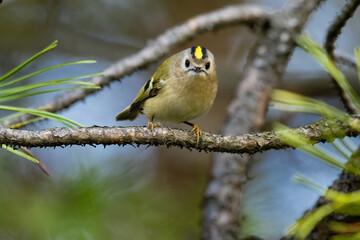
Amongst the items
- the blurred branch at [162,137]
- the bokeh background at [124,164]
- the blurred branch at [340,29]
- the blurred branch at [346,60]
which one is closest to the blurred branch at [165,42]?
the bokeh background at [124,164]

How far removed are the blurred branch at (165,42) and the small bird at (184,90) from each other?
0.10 meters

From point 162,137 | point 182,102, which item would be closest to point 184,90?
point 182,102

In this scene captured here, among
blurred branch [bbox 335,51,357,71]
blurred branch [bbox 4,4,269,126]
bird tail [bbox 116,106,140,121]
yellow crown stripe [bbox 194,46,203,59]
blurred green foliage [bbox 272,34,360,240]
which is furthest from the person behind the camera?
bird tail [bbox 116,106,140,121]

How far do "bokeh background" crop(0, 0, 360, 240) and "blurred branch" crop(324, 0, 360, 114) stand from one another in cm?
47

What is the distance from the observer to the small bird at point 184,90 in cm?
174

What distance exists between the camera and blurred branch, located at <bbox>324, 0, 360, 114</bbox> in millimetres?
1156

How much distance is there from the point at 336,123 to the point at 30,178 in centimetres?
167

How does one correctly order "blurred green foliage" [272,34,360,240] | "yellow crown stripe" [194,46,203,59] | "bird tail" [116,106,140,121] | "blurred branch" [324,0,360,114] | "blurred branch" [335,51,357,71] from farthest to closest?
"bird tail" [116,106,140,121]
"yellow crown stripe" [194,46,203,59]
"blurred branch" [335,51,357,71]
"blurred branch" [324,0,360,114]
"blurred green foliage" [272,34,360,240]

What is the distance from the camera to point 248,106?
2064mm

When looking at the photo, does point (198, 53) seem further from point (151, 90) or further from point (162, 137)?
point (162, 137)

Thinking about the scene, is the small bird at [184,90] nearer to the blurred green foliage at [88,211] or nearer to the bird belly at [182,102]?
the bird belly at [182,102]

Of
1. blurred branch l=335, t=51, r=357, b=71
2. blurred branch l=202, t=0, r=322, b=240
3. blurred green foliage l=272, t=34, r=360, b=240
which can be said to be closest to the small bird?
blurred branch l=202, t=0, r=322, b=240

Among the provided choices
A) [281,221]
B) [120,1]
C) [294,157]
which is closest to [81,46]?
[120,1]

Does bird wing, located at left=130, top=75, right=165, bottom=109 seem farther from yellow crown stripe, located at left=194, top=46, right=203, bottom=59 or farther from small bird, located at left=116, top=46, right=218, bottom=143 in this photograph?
yellow crown stripe, located at left=194, top=46, right=203, bottom=59
